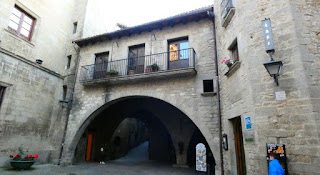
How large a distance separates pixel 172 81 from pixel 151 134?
25.9 ft

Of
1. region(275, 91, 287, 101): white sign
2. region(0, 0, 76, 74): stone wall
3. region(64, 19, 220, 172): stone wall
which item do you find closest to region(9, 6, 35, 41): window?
region(0, 0, 76, 74): stone wall

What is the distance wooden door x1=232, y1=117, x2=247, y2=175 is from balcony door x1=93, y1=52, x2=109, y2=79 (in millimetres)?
6744

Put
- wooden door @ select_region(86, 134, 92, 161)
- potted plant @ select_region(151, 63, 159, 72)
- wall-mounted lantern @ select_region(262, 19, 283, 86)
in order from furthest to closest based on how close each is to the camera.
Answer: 1. wooden door @ select_region(86, 134, 92, 161)
2. potted plant @ select_region(151, 63, 159, 72)
3. wall-mounted lantern @ select_region(262, 19, 283, 86)

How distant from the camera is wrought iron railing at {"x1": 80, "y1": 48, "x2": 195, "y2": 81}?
8.31m

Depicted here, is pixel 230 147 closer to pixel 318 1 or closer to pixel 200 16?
pixel 318 1

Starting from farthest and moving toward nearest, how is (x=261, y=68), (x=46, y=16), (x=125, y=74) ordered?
(x=46, y=16), (x=125, y=74), (x=261, y=68)

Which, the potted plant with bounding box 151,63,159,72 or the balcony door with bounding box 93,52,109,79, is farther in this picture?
the balcony door with bounding box 93,52,109,79

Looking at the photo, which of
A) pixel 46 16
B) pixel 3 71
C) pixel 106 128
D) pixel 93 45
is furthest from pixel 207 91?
pixel 46 16

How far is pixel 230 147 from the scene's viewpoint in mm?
6148

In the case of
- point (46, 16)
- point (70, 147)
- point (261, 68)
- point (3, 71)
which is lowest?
point (70, 147)

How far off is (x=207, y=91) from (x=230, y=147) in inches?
104

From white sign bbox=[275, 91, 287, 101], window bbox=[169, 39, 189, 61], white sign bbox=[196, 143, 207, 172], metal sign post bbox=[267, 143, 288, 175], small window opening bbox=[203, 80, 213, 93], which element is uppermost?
window bbox=[169, 39, 189, 61]

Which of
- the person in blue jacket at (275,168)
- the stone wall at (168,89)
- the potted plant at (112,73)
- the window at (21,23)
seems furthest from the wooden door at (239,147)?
the window at (21,23)

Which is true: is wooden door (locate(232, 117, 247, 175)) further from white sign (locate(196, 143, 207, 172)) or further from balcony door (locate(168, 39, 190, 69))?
balcony door (locate(168, 39, 190, 69))
